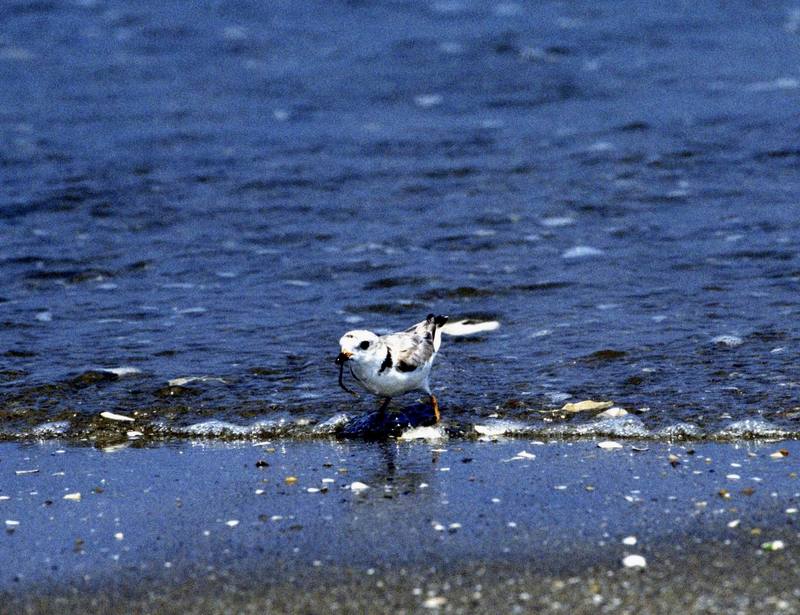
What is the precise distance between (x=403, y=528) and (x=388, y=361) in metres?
1.96

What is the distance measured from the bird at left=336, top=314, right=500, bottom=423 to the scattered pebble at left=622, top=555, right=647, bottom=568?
8.51ft

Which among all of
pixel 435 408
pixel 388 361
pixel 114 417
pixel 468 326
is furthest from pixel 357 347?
pixel 468 326

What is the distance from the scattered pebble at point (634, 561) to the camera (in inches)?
221

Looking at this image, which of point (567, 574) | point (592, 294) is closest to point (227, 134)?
point (592, 294)

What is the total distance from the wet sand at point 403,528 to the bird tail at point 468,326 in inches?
109

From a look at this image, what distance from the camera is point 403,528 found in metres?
6.25

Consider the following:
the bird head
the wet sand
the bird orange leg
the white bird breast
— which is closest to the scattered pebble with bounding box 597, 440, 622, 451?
the wet sand

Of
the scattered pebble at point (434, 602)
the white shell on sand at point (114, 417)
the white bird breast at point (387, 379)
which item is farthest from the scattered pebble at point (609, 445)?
the white shell on sand at point (114, 417)

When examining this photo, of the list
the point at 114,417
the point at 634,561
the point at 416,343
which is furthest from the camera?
the point at 114,417

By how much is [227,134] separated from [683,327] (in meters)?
9.90

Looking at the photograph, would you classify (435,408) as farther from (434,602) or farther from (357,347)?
(434,602)

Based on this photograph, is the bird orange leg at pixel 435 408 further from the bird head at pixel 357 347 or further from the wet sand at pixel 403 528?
the bird head at pixel 357 347

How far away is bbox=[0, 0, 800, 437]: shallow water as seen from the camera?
30.2ft

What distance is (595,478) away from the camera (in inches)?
274
